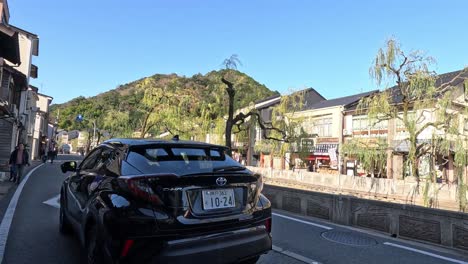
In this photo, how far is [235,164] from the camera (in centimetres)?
389

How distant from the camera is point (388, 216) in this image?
6777 millimetres

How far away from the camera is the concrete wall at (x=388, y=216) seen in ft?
19.0

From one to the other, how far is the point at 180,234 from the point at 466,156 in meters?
14.5

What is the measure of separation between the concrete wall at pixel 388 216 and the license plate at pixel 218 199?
4.57 metres

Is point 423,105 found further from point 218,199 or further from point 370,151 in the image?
point 218,199

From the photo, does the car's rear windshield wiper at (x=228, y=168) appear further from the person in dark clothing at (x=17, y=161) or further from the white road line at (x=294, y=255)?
the person in dark clothing at (x=17, y=161)

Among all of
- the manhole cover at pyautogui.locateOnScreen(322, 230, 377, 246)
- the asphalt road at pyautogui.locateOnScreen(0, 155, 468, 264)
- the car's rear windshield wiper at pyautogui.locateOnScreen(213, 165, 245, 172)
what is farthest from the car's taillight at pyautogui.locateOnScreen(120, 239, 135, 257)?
the manhole cover at pyautogui.locateOnScreen(322, 230, 377, 246)

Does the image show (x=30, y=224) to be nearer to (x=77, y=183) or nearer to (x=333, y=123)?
(x=77, y=183)

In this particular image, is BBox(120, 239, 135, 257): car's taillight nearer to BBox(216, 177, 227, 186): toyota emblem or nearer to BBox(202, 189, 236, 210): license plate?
BBox(202, 189, 236, 210): license plate

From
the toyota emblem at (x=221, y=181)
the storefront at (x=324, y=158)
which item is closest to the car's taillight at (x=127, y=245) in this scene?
the toyota emblem at (x=221, y=181)

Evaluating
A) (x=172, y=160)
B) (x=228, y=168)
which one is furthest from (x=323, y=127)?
(x=172, y=160)

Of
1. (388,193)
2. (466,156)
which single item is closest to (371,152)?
(388,193)

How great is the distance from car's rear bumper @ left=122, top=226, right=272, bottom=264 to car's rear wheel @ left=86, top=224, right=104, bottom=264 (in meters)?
0.54

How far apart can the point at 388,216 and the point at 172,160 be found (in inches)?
206
